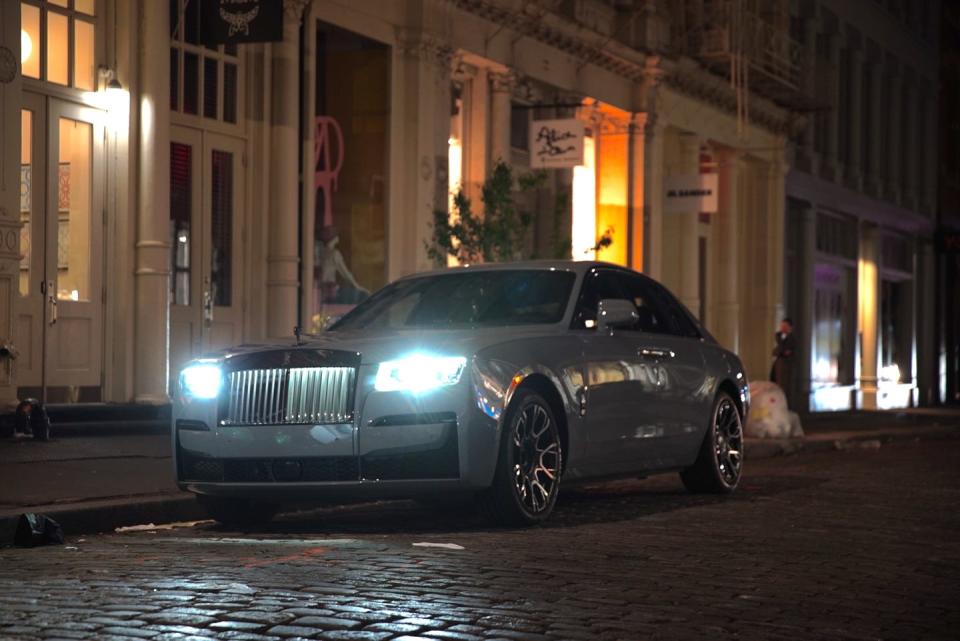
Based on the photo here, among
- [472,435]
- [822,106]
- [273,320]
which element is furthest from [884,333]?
[472,435]

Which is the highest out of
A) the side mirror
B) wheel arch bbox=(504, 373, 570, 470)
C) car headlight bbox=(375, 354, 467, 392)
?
the side mirror

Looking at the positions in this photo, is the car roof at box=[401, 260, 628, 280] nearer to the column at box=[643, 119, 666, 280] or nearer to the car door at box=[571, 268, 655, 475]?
the car door at box=[571, 268, 655, 475]

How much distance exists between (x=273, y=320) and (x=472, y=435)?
10.6 metres

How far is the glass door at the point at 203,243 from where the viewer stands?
721 inches

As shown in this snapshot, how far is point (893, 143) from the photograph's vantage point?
4553 cm

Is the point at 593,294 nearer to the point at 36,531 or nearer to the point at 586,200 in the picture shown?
the point at 36,531

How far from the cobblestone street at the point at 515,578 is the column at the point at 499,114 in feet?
44.8

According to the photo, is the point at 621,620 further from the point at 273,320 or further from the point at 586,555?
the point at 273,320

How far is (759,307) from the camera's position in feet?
118

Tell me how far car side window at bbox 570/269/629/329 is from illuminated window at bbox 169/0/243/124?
7.93 m

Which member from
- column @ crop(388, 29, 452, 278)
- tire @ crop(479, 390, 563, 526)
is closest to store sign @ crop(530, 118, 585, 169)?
column @ crop(388, 29, 452, 278)

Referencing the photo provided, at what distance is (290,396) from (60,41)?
28.1ft

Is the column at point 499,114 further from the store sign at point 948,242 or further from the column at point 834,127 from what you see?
the store sign at point 948,242

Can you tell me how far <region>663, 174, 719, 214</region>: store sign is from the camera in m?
29.4
